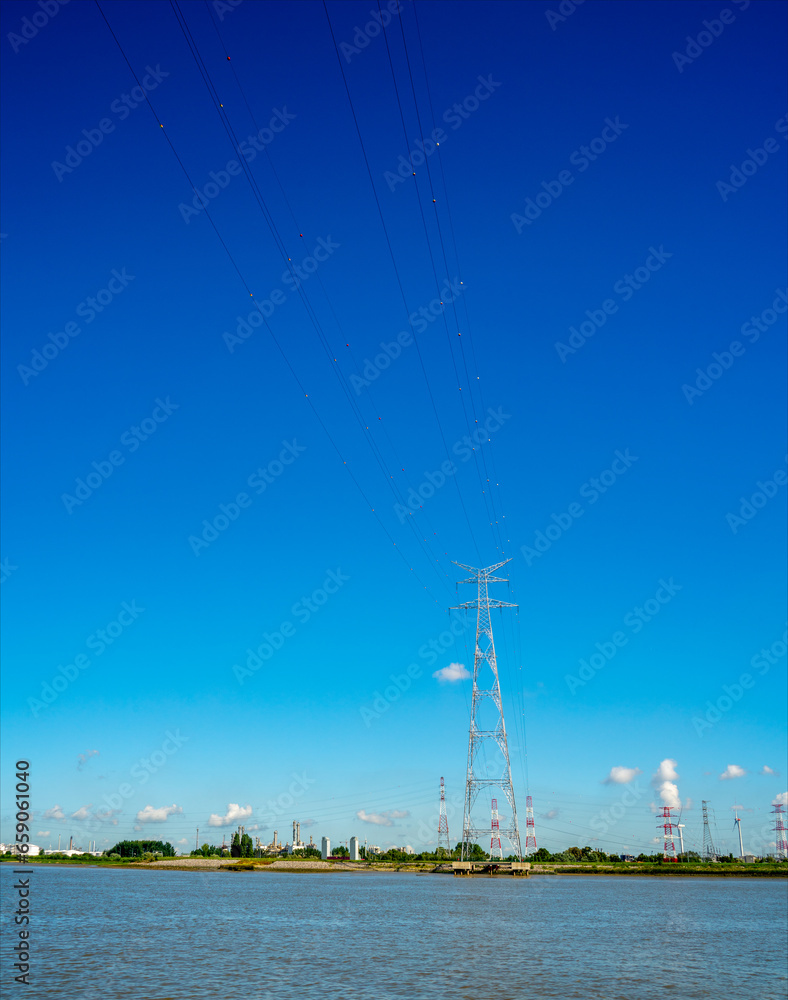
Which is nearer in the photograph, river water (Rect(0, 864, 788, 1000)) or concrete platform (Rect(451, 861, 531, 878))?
river water (Rect(0, 864, 788, 1000))

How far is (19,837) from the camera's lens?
69.8ft

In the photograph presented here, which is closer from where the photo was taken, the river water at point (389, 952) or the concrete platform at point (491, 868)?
the river water at point (389, 952)

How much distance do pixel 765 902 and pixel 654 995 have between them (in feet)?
233

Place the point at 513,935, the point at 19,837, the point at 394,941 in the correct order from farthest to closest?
the point at 513,935
the point at 394,941
the point at 19,837

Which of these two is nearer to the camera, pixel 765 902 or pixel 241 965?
pixel 241 965

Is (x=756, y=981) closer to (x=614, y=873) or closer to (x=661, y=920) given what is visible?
(x=661, y=920)

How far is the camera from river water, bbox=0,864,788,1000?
27109mm

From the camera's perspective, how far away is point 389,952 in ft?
118

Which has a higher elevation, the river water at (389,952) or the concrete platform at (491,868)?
the river water at (389,952)

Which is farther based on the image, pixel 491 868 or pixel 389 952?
pixel 491 868

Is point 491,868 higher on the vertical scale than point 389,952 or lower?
lower

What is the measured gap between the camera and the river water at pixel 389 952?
27.1 m

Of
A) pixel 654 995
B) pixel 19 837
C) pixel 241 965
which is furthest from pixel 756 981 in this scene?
pixel 19 837

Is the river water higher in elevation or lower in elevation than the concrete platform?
higher
